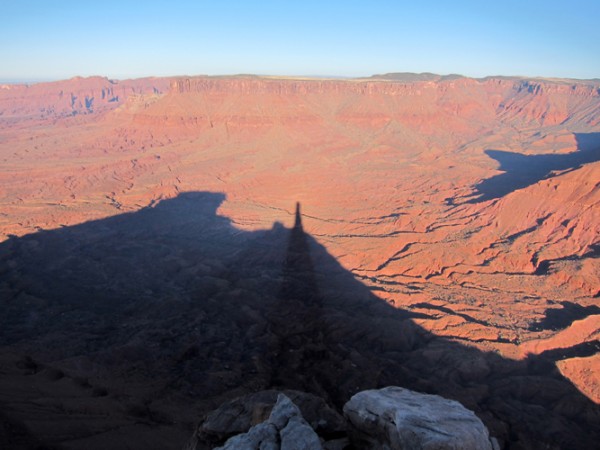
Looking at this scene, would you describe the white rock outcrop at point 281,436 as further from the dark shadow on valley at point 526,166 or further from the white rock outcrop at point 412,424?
the dark shadow on valley at point 526,166

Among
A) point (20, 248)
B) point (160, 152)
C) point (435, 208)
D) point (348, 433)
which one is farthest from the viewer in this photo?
point (160, 152)


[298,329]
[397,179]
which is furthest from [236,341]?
[397,179]

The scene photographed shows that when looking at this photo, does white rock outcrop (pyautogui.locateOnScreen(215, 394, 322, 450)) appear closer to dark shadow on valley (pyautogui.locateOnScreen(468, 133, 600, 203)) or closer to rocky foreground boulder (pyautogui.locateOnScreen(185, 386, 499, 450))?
rocky foreground boulder (pyautogui.locateOnScreen(185, 386, 499, 450))

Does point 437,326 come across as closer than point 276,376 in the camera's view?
No

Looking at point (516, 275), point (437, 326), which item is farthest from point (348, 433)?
point (516, 275)

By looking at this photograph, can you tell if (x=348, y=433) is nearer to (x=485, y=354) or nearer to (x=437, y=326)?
(x=485, y=354)

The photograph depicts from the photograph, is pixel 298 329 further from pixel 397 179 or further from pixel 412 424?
pixel 397 179

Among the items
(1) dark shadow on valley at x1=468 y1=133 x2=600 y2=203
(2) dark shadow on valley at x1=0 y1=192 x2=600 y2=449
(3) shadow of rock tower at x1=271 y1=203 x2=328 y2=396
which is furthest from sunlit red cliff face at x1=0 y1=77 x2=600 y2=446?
(3) shadow of rock tower at x1=271 y1=203 x2=328 y2=396
